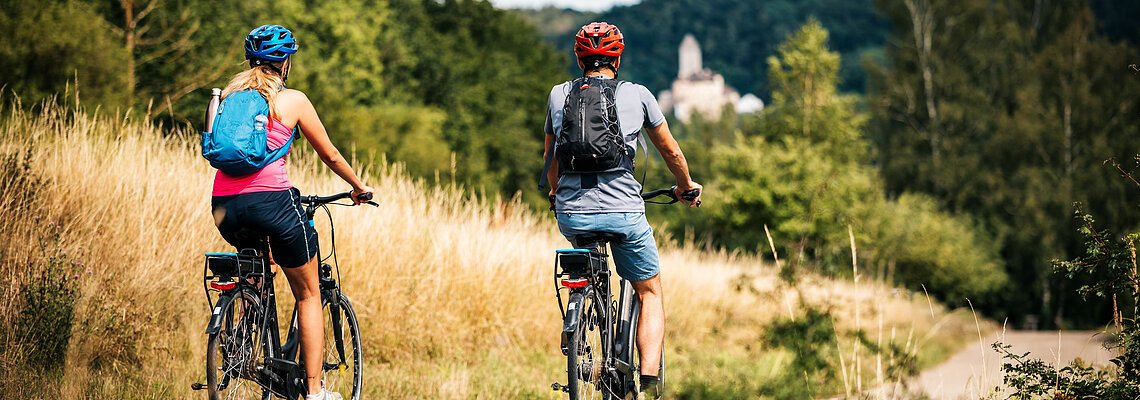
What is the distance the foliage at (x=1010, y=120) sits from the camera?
1882 inches

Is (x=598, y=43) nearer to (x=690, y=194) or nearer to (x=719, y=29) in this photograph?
(x=690, y=194)

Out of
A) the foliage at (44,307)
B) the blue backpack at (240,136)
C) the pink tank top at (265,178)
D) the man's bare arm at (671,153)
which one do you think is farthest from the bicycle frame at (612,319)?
the foliage at (44,307)

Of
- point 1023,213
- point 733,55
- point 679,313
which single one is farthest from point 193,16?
point 733,55

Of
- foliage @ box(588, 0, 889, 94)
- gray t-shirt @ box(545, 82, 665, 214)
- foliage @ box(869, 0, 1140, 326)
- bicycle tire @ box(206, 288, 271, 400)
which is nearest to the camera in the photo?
bicycle tire @ box(206, 288, 271, 400)

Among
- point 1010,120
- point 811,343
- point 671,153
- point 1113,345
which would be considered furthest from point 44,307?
point 1010,120

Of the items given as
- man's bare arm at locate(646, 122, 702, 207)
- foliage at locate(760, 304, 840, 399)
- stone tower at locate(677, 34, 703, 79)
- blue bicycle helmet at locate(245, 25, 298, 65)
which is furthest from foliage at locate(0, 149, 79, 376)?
stone tower at locate(677, 34, 703, 79)

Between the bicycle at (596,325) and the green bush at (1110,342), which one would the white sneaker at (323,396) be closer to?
the bicycle at (596,325)

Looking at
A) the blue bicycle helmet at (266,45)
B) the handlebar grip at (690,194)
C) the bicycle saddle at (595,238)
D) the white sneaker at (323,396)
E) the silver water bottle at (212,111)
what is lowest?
the white sneaker at (323,396)

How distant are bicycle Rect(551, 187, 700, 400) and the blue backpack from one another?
131 centimetres

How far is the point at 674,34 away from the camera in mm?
182750

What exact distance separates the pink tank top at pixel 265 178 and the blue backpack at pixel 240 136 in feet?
0.11

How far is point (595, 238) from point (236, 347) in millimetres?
1588

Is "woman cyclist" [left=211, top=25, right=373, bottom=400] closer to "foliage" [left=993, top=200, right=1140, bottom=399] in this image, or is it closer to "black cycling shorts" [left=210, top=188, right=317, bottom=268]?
"black cycling shorts" [left=210, top=188, right=317, bottom=268]

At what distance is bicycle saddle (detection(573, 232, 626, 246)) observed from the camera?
5.00 m
